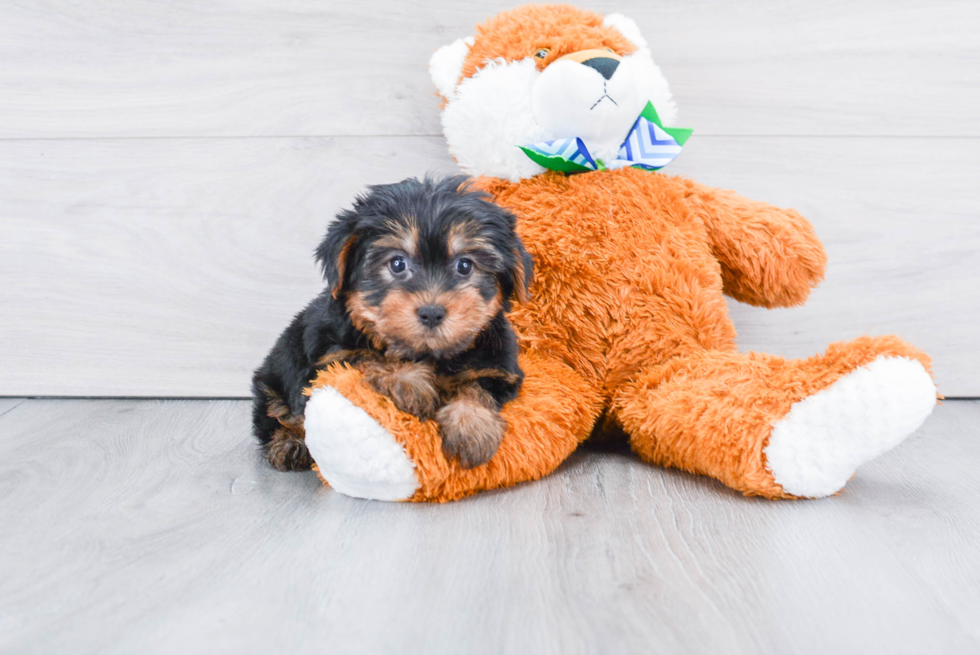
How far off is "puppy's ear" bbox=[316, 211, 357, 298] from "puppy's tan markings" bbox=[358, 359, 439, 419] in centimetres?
21

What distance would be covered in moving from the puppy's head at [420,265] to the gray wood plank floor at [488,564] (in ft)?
1.36

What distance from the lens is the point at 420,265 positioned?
160cm

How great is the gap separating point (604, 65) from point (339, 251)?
34.9 inches

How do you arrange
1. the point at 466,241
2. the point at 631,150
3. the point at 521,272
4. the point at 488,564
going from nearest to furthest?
the point at 488,564 < the point at 466,241 < the point at 521,272 < the point at 631,150

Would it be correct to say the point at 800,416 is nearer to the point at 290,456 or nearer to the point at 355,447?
the point at 355,447

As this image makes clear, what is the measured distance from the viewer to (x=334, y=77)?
8.08ft

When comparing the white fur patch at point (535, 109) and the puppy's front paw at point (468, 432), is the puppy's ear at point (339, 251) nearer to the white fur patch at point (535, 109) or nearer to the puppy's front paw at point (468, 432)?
the puppy's front paw at point (468, 432)

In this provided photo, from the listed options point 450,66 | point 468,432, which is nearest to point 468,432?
point 468,432

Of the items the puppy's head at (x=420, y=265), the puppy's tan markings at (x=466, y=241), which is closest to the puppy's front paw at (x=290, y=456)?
the puppy's head at (x=420, y=265)

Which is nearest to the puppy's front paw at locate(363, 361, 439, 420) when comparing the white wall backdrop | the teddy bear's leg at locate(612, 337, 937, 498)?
the teddy bear's leg at locate(612, 337, 937, 498)

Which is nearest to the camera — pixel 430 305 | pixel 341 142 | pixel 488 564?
pixel 488 564

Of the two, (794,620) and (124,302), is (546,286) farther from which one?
(124,302)

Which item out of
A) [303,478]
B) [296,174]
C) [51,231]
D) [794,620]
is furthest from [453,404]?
[51,231]

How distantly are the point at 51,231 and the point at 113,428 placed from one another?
814 millimetres
